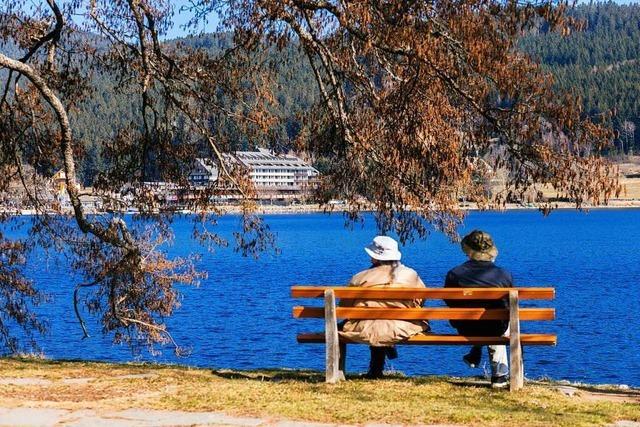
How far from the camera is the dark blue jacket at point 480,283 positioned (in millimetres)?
8688

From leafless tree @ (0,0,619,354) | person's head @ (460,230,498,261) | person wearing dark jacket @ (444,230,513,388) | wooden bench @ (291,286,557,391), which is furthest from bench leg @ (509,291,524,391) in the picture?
leafless tree @ (0,0,619,354)

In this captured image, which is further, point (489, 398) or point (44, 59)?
point (44, 59)

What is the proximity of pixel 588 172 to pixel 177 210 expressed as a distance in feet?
20.5

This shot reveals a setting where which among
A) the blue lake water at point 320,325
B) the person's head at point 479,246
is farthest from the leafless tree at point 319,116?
the blue lake water at point 320,325

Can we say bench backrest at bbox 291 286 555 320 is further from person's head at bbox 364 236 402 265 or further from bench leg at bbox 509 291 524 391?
person's head at bbox 364 236 402 265

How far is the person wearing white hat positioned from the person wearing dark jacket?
1.08ft

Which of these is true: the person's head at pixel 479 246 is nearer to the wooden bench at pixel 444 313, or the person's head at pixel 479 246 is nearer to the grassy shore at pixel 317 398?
the wooden bench at pixel 444 313

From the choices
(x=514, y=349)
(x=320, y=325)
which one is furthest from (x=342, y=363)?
(x=320, y=325)

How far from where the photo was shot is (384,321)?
865 cm

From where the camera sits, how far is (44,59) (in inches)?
602

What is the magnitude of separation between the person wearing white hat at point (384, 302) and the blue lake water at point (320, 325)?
35.7 ft

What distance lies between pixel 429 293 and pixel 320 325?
20.3 meters

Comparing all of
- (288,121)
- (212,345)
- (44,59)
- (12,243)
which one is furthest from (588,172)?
(212,345)

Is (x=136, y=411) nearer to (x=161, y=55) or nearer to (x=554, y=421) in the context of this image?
(x=554, y=421)
